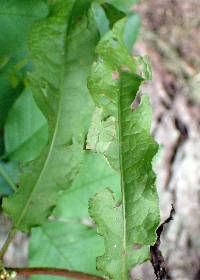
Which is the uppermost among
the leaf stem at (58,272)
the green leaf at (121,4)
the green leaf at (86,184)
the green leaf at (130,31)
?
the green leaf at (121,4)

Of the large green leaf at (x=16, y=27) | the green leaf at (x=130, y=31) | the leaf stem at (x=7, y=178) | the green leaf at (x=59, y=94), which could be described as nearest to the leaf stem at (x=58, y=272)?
the green leaf at (x=59, y=94)

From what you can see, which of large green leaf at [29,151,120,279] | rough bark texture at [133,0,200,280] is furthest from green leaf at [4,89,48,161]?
rough bark texture at [133,0,200,280]

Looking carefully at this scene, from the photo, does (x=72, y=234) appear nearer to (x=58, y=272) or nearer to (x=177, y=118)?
(x=58, y=272)

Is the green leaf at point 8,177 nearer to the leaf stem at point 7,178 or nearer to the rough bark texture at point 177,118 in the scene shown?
the leaf stem at point 7,178

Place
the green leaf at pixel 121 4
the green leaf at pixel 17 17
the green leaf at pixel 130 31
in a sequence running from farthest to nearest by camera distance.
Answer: the green leaf at pixel 130 31, the green leaf at pixel 121 4, the green leaf at pixel 17 17

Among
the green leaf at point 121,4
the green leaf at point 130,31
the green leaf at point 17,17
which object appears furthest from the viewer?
the green leaf at point 130,31

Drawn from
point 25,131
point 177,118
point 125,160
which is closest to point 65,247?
point 25,131

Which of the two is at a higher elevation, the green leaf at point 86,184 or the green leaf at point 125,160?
the green leaf at point 125,160

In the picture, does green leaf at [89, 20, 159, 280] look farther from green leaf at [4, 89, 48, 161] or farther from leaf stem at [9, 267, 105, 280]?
green leaf at [4, 89, 48, 161]
